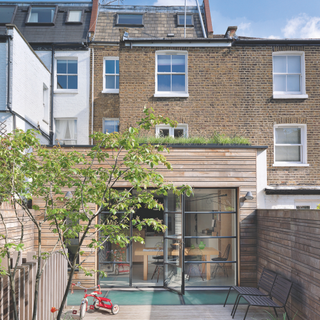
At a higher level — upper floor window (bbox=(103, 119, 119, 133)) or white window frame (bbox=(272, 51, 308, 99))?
white window frame (bbox=(272, 51, 308, 99))

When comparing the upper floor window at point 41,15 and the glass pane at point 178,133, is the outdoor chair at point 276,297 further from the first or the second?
the upper floor window at point 41,15

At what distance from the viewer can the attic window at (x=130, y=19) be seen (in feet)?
46.6

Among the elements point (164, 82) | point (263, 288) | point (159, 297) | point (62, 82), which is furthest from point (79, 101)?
point (263, 288)

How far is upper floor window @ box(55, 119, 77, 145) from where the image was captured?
1306 centimetres

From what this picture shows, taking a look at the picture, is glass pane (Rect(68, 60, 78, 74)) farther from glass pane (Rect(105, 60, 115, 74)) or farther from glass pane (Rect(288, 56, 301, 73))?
glass pane (Rect(288, 56, 301, 73))

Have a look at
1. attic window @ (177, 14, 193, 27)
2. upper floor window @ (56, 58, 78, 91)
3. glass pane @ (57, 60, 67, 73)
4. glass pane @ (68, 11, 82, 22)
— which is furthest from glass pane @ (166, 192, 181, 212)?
glass pane @ (68, 11, 82, 22)

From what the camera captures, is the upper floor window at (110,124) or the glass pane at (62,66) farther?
the glass pane at (62,66)

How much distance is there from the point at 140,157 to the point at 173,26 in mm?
12836

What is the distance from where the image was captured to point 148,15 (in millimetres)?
14625

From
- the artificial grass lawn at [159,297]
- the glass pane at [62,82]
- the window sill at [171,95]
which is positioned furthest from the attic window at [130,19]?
the artificial grass lawn at [159,297]

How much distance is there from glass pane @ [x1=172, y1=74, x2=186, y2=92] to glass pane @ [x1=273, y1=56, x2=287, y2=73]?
3218 mm

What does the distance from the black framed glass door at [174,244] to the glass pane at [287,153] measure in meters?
4.36

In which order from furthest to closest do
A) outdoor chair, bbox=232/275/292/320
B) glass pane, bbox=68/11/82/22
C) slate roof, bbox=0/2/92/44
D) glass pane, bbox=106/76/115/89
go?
glass pane, bbox=68/11/82/22
slate roof, bbox=0/2/92/44
glass pane, bbox=106/76/115/89
outdoor chair, bbox=232/275/292/320

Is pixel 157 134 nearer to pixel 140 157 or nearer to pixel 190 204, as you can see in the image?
pixel 190 204
